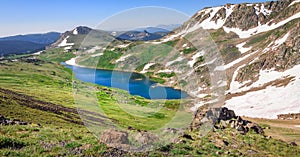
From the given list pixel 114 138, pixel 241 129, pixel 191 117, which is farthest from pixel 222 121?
pixel 114 138

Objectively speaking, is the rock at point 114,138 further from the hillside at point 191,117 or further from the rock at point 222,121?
the rock at point 222,121

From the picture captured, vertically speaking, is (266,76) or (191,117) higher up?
(266,76)

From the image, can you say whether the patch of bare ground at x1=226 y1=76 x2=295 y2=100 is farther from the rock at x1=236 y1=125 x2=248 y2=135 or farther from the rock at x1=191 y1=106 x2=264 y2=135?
the rock at x1=236 y1=125 x2=248 y2=135

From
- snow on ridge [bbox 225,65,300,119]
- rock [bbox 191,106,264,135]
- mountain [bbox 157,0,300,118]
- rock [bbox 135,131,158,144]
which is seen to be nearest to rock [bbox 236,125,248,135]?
rock [bbox 191,106,264,135]

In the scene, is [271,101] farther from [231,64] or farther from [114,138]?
[114,138]

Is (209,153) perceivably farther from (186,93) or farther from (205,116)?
(186,93)

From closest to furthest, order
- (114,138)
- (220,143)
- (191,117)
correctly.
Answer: (114,138), (220,143), (191,117)

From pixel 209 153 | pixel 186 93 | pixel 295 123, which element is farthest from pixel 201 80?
pixel 209 153

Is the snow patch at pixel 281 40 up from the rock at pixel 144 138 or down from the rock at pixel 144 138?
up

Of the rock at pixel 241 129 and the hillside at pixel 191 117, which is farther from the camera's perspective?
the rock at pixel 241 129

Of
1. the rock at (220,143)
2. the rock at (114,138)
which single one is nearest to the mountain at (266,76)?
the rock at (220,143)
